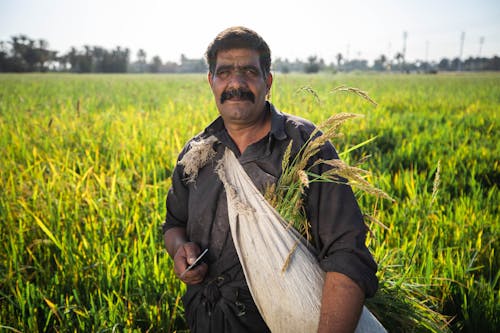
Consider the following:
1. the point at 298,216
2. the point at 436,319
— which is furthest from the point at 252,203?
the point at 436,319

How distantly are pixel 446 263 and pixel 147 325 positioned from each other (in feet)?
4.86

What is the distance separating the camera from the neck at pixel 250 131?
1311 millimetres

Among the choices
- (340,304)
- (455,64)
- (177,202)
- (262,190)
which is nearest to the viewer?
(340,304)

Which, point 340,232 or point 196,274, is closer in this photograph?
point 340,232

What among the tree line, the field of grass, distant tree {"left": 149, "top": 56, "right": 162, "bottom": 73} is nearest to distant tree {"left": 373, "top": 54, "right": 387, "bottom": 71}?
the tree line

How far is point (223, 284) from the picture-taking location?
126 cm

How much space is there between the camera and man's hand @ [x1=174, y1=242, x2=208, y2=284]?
123 centimetres

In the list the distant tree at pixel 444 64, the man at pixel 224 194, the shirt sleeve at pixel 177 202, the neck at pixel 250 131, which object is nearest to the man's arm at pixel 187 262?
the man at pixel 224 194

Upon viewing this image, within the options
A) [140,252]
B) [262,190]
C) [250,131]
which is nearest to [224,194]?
[262,190]

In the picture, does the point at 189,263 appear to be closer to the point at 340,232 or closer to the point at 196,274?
the point at 196,274

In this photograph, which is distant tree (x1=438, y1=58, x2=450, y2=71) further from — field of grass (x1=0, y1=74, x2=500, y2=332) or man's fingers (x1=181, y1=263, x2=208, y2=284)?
man's fingers (x1=181, y1=263, x2=208, y2=284)

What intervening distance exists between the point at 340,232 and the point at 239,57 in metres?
0.70

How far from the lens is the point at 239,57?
1.26m

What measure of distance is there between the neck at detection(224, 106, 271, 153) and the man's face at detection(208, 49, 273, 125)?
0.02 meters
